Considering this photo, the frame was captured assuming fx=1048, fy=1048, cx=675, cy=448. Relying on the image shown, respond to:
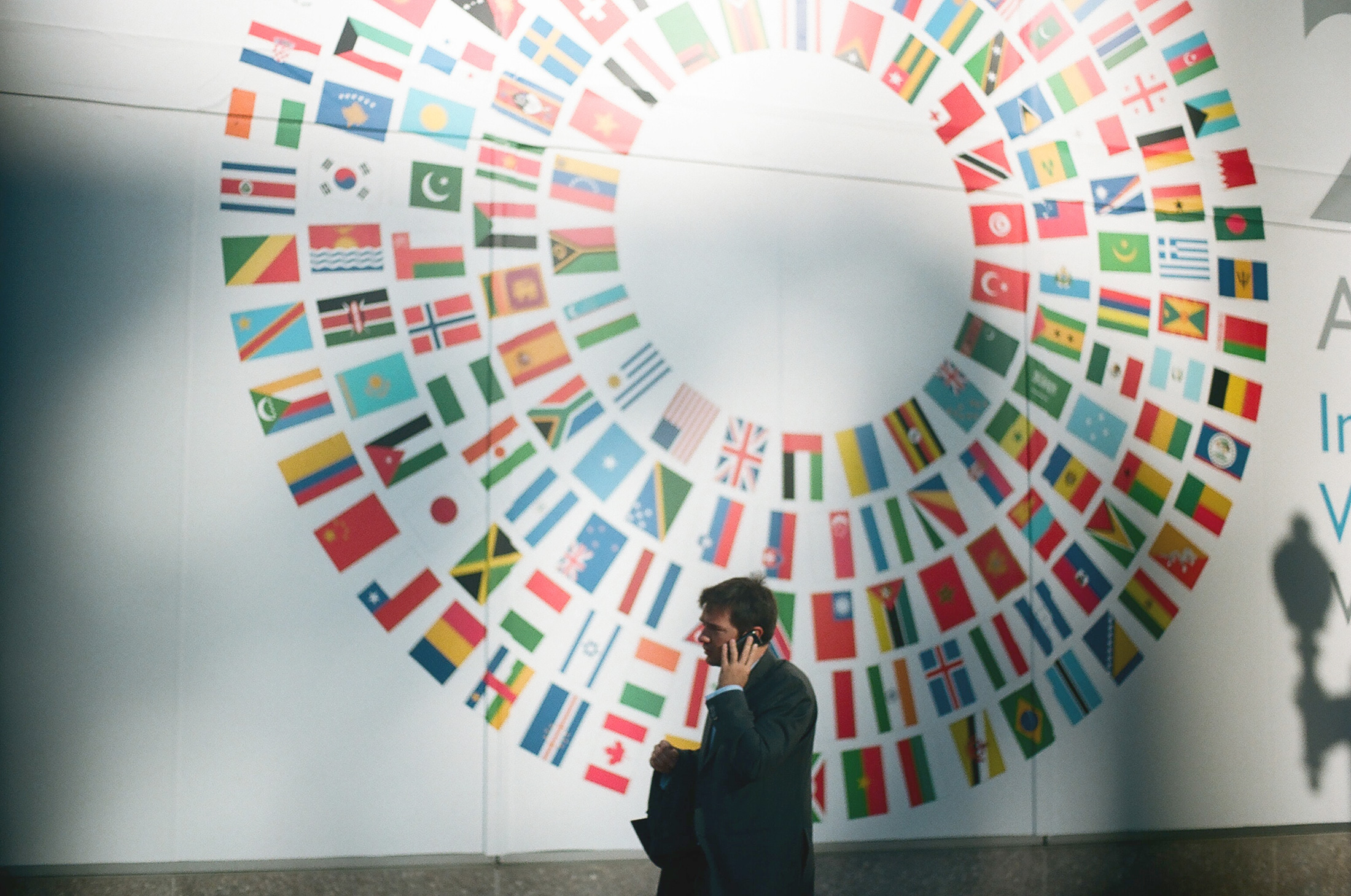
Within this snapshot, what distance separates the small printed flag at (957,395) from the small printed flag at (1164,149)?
1.21 metres

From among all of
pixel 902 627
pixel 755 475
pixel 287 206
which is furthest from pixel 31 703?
pixel 902 627

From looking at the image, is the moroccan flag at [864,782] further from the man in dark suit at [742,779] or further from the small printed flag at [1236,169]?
the small printed flag at [1236,169]

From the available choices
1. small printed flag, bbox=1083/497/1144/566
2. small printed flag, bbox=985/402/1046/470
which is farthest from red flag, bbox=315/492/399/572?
small printed flag, bbox=1083/497/1144/566

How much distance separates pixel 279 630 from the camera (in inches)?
132

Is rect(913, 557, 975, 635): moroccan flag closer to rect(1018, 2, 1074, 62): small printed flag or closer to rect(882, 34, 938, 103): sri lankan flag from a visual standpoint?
rect(882, 34, 938, 103): sri lankan flag

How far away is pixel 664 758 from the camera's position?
7.66ft

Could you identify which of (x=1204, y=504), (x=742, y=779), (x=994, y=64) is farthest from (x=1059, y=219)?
(x=742, y=779)

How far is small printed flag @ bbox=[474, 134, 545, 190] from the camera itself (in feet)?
11.7

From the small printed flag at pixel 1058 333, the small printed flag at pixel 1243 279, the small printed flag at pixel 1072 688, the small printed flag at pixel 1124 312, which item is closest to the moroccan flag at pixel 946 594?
the small printed flag at pixel 1072 688

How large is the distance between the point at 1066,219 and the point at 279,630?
10.6 ft

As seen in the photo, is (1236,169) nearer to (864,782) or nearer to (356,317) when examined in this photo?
(864,782)

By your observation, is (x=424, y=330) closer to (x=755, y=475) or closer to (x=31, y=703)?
(x=755, y=475)

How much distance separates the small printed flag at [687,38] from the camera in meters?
3.74

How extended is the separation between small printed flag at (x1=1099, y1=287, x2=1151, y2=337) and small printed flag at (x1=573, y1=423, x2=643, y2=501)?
1.94 metres
